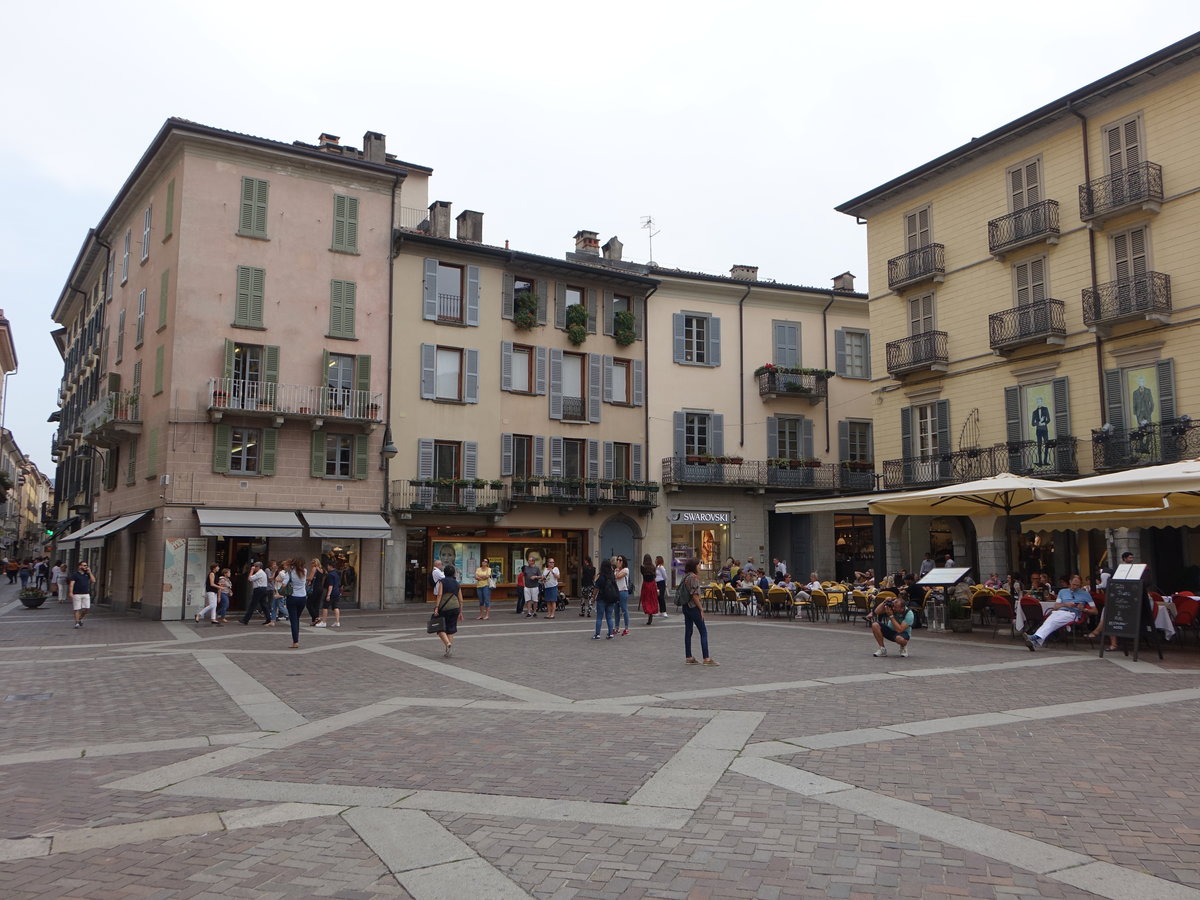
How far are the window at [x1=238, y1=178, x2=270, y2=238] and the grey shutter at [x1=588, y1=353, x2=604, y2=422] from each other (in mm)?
12035

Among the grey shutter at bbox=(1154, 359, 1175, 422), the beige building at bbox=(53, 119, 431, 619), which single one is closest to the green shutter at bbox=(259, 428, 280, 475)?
the beige building at bbox=(53, 119, 431, 619)

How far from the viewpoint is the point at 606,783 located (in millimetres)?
6488

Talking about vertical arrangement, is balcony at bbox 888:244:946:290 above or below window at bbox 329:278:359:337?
above

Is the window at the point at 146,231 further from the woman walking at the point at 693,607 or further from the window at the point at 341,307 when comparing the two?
the woman walking at the point at 693,607

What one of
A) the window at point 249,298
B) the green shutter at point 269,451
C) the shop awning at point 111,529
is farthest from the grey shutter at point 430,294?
the shop awning at point 111,529

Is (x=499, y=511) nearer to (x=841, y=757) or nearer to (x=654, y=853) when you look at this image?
(x=841, y=757)

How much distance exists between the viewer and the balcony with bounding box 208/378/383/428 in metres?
26.1

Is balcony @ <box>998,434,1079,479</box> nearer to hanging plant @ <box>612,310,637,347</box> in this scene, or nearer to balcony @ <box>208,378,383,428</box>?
hanging plant @ <box>612,310,637,347</box>

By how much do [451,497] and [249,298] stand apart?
873 cm

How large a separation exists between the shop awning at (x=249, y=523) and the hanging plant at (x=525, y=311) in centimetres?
1041

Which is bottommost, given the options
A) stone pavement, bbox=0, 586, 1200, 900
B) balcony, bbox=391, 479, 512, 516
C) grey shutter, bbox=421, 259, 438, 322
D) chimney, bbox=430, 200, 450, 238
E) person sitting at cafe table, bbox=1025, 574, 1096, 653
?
stone pavement, bbox=0, 586, 1200, 900

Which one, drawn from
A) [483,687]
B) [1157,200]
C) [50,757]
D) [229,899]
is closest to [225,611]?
[483,687]

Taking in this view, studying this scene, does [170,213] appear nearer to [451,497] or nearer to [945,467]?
[451,497]

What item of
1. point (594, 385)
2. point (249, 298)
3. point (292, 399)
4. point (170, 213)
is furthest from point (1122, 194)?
point (170, 213)
